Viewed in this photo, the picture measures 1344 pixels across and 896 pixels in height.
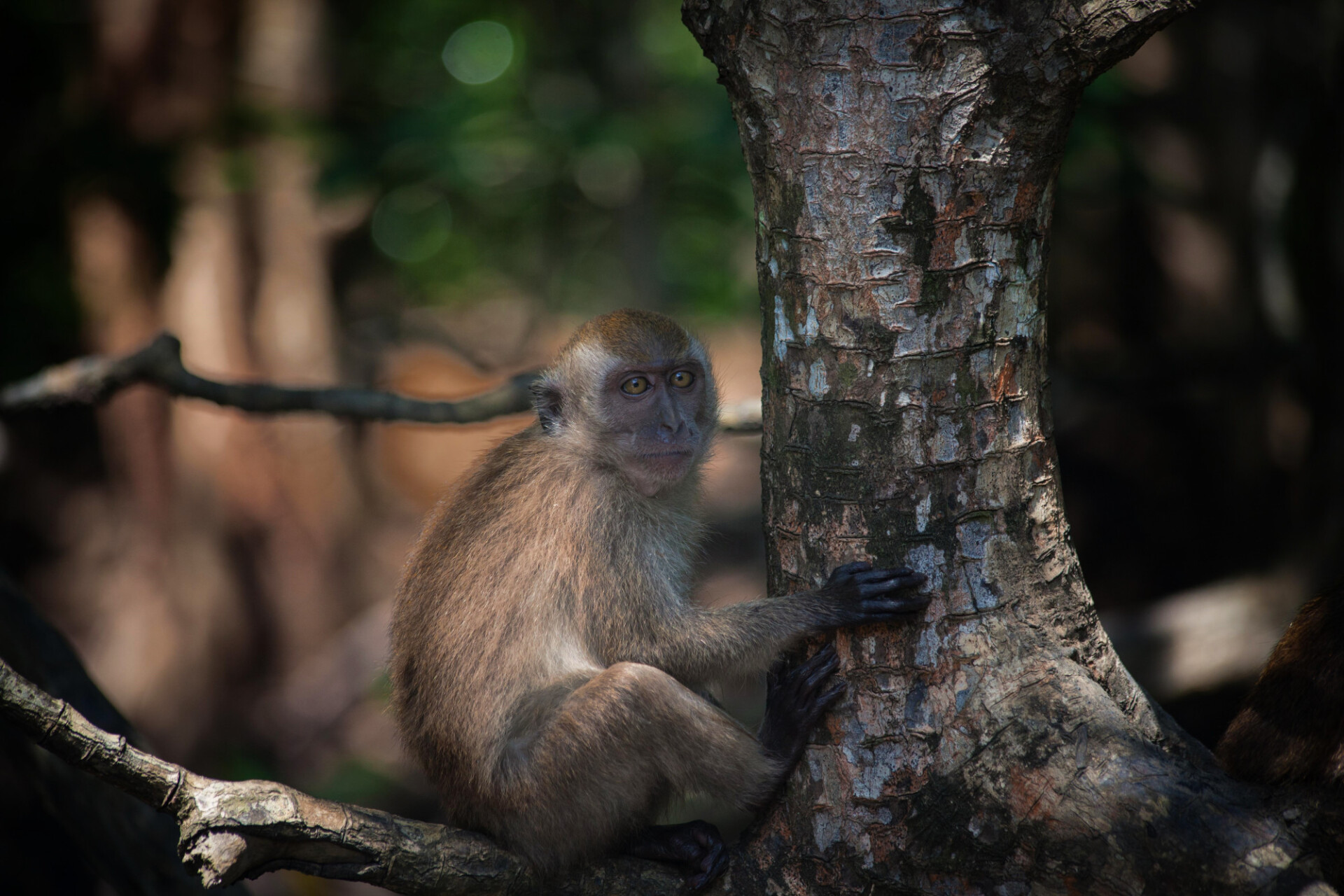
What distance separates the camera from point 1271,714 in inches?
102

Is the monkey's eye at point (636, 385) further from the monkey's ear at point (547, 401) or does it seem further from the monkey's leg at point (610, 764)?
the monkey's leg at point (610, 764)

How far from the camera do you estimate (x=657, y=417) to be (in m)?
4.18

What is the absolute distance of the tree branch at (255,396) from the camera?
15.3 ft

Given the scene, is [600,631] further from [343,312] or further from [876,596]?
[343,312]

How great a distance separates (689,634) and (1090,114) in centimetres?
451

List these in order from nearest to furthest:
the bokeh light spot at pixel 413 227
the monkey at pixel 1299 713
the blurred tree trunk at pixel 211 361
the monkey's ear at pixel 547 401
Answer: the monkey at pixel 1299 713, the monkey's ear at pixel 547 401, the blurred tree trunk at pixel 211 361, the bokeh light spot at pixel 413 227

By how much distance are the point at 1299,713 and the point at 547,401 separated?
2.88 metres

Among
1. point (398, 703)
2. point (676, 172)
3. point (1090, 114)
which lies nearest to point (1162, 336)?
point (1090, 114)

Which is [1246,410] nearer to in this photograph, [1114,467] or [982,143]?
[1114,467]

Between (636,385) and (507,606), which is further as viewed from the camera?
(636,385)

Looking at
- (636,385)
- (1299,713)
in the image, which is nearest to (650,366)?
(636,385)

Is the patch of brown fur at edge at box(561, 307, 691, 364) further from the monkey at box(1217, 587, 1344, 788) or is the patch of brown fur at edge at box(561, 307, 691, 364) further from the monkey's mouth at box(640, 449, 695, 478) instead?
the monkey at box(1217, 587, 1344, 788)

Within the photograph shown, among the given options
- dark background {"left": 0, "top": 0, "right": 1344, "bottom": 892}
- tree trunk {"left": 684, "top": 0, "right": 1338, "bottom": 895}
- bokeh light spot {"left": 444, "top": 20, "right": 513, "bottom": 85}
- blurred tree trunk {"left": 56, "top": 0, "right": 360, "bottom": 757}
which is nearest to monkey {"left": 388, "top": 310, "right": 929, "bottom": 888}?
tree trunk {"left": 684, "top": 0, "right": 1338, "bottom": 895}

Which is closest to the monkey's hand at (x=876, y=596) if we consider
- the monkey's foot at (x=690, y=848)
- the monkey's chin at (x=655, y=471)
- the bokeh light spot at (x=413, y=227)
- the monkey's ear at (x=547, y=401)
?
the monkey's foot at (x=690, y=848)
